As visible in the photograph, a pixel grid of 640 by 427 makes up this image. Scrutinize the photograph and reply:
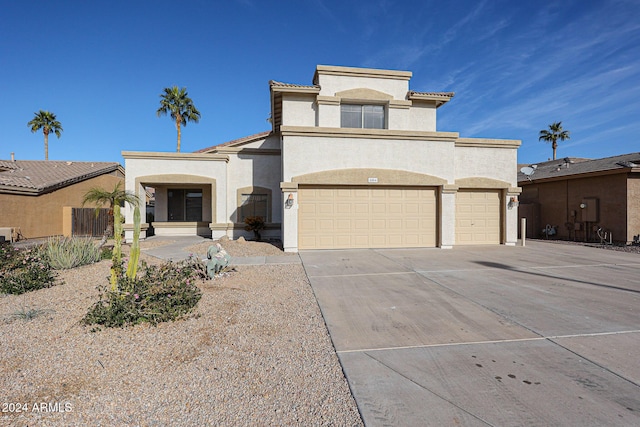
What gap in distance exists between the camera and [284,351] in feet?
12.9

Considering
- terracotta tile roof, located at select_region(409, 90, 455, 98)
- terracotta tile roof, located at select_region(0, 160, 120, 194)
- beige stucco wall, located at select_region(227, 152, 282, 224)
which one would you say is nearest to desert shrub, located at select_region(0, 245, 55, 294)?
beige stucco wall, located at select_region(227, 152, 282, 224)

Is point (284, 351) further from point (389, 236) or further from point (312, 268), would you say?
point (389, 236)

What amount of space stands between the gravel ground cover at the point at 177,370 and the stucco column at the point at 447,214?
9416 millimetres

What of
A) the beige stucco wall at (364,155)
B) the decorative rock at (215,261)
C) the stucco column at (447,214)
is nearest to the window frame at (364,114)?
the beige stucco wall at (364,155)

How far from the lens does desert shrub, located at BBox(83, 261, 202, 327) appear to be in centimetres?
463

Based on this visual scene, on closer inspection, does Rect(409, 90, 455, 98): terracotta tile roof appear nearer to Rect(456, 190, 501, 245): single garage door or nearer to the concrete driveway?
Rect(456, 190, 501, 245): single garage door

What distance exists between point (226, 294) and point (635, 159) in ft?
66.6

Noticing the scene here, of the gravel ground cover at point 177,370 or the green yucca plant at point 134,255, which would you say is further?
the green yucca plant at point 134,255

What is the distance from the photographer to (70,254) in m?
8.84

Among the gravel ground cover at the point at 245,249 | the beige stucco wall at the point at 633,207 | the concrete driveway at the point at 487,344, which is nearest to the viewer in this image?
the concrete driveway at the point at 487,344

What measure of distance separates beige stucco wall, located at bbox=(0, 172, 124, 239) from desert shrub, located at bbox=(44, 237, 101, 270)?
1097 centimetres

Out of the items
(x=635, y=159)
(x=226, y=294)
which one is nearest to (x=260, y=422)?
(x=226, y=294)

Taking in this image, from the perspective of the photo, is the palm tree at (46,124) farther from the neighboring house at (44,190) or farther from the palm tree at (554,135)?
the palm tree at (554,135)

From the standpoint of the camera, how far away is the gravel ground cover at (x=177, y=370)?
2764 millimetres
